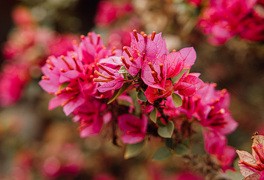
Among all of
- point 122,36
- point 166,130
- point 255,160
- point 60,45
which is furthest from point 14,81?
point 255,160

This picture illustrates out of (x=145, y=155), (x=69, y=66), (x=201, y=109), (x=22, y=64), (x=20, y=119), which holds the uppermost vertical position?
(x=69, y=66)

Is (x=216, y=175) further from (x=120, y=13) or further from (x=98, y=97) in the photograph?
(x=120, y=13)

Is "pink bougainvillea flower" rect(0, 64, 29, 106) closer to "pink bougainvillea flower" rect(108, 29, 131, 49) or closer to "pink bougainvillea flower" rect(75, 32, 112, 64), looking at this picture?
"pink bougainvillea flower" rect(108, 29, 131, 49)

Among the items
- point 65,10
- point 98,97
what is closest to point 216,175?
point 98,97

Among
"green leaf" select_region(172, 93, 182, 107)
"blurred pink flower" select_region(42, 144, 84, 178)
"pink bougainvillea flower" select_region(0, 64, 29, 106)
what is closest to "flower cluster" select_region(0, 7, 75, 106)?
"pink bougainvillea flower" select_region(0, 64, 29, 106)

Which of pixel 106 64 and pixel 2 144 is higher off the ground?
pixel 106 64
